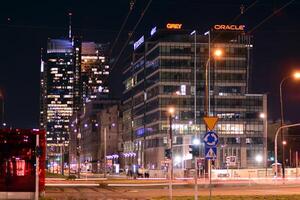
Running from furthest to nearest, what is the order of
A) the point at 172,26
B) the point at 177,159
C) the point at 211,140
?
the point at 172,26 < the point at 177,159 < the point at 211,140

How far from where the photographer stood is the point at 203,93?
5256 inches

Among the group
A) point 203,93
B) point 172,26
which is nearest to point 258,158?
point 203,93

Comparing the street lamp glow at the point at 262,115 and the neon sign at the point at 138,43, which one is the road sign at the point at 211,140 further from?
the neon sign at the point at 138,43

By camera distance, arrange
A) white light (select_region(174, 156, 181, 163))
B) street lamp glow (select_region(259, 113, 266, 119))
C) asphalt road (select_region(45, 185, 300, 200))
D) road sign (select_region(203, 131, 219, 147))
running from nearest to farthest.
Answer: road sign (select_region(203, 131, 219, 147)) → asphalt road (select_region(45, 185, 300, 200)) → white light (select_region(174, 156, 181, 163)) → street lamp glow (select_region(259, 113, 266, 119))

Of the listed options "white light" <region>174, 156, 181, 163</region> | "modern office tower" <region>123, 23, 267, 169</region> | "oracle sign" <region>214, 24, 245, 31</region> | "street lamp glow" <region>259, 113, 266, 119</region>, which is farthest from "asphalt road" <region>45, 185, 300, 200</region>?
"oracle sign" <region>214, 24, 245, 31</region>

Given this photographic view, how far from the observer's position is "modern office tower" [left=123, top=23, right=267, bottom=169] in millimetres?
132125

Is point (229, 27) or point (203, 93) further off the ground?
point (229, 27)

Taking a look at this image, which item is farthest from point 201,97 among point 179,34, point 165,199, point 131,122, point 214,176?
point 165,199

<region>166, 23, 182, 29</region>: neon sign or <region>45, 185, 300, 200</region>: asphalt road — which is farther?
<region>166, 23, 182, 29</region>: neon sign

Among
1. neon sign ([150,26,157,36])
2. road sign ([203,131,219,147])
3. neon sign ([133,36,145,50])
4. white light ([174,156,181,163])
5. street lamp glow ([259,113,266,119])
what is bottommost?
white light ([174,156,181,163])

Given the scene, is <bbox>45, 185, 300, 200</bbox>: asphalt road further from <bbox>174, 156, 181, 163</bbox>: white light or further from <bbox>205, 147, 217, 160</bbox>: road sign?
<bbox>174, 156, 181, 163</bbox>: white light

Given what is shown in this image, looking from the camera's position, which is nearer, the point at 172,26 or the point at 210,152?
the point at 210,152

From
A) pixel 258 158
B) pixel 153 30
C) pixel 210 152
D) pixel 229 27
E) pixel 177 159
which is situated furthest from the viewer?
pixel 153 30

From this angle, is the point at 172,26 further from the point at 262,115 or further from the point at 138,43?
the point at 262,115
